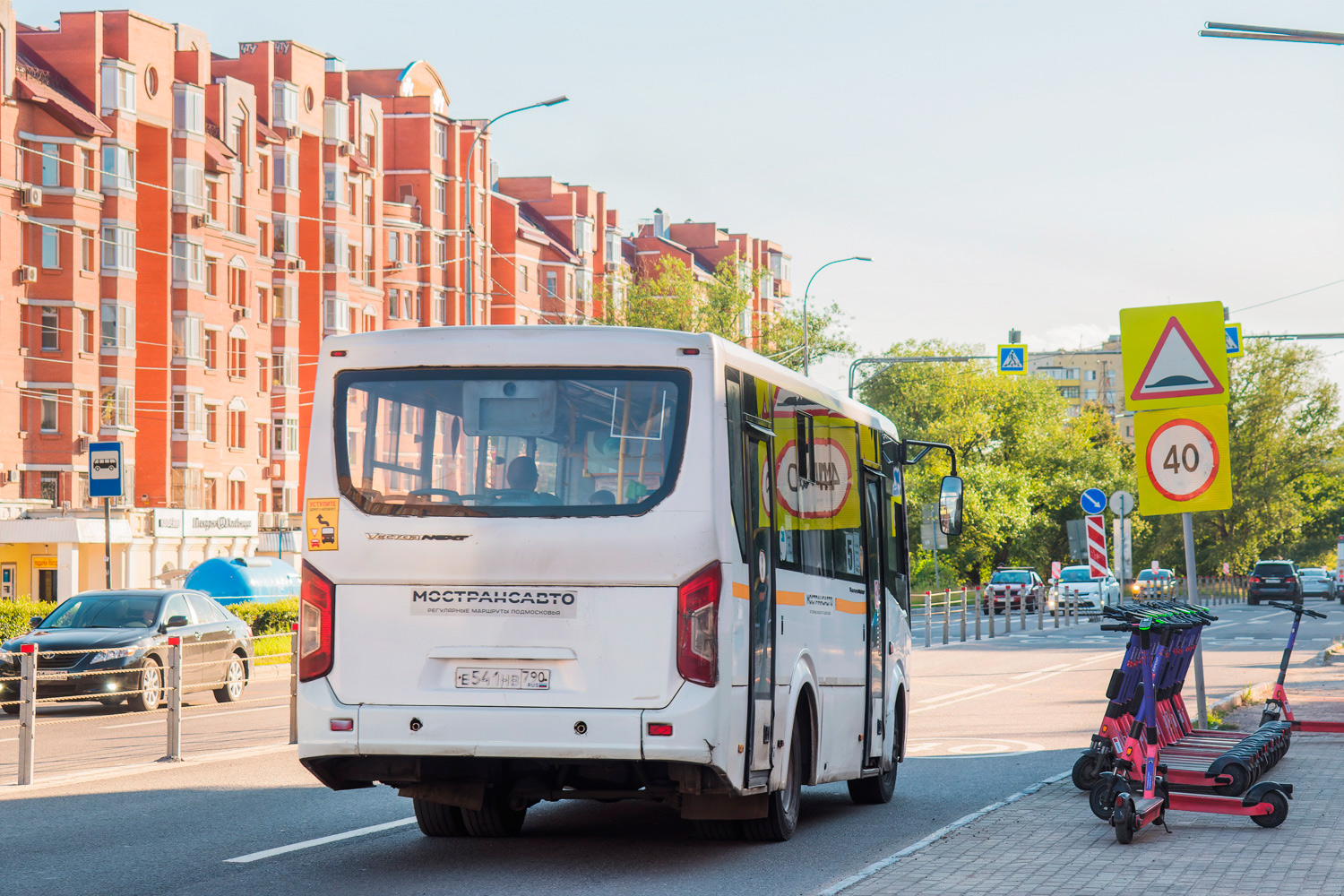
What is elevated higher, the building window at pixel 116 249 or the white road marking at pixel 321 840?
the building window at pixel 116 249

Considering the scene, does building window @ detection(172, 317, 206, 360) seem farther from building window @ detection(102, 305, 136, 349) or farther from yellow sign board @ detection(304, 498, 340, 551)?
yellow sign board @ detection(304, 498, 340, 551)

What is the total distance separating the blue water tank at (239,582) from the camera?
39406 millimetres

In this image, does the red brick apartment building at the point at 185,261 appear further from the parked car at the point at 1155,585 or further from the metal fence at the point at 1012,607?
the parked car at the point at 1155,585

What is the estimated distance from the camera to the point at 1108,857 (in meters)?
9.02

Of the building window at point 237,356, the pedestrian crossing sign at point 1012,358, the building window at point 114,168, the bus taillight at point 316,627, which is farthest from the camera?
the building window at point 237,356

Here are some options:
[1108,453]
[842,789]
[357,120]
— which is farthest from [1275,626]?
[1108,453]

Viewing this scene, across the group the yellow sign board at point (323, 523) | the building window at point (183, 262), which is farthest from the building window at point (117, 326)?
the yellow sign board at point (323, 523)

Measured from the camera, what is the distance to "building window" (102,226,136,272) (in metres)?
60.2

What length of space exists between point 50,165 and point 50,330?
17.9ft

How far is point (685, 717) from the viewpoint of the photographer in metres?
8.38

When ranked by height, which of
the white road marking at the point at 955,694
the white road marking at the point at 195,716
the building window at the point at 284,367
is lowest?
the white road marking at the point at 955,694

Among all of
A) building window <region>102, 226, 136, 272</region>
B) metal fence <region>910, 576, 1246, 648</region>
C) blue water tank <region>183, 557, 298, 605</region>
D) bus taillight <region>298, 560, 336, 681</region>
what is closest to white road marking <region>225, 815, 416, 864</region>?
bus taillight <region>298, 560, 336, 681</region>

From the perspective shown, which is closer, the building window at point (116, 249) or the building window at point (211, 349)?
the building window at point (116, 249)

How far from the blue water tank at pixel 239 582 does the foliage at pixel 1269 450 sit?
5830 cm
